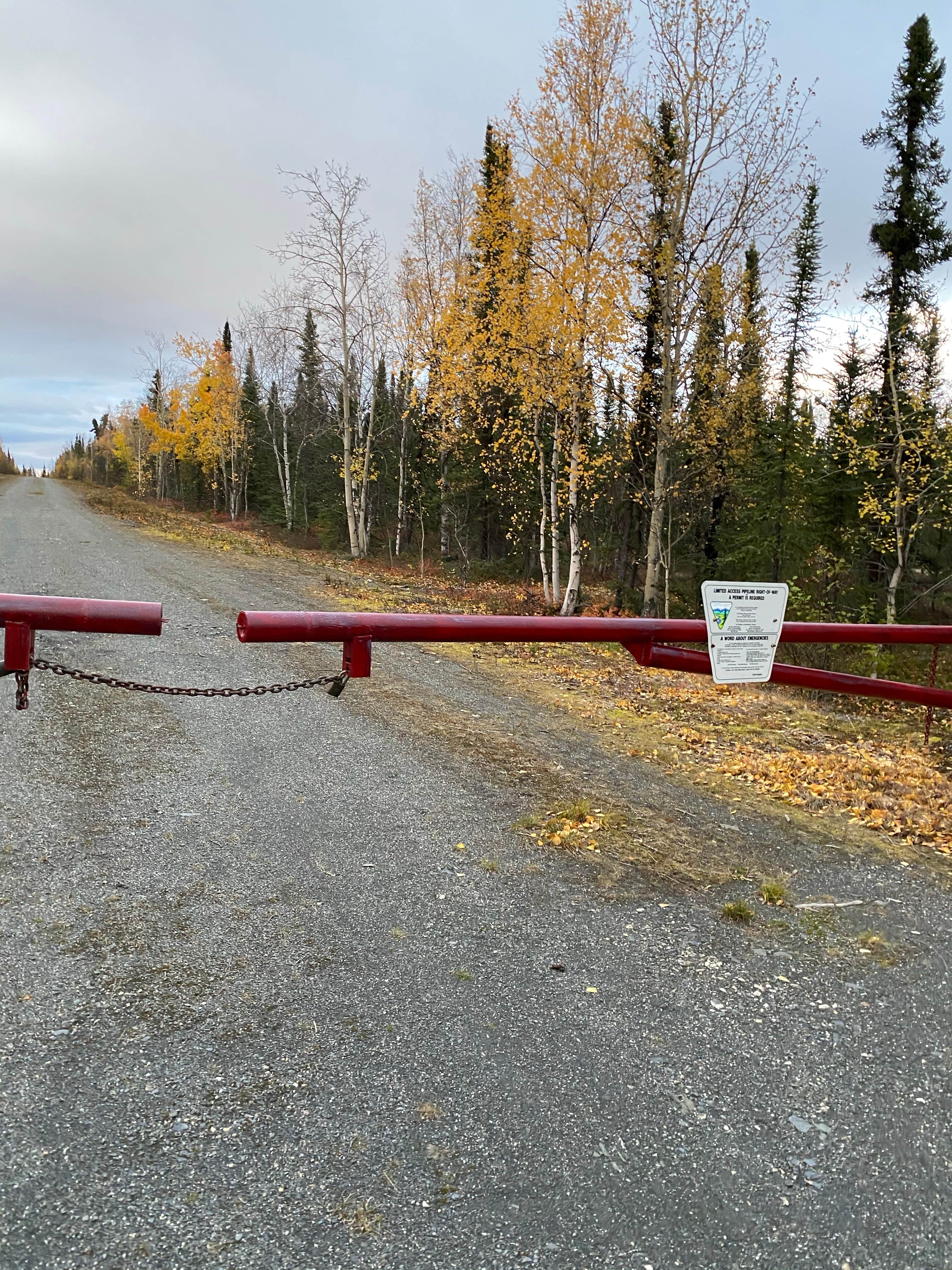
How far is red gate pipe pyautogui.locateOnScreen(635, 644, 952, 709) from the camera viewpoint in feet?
12.7

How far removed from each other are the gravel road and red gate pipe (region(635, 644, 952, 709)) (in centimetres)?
106

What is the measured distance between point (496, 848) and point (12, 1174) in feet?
8.83

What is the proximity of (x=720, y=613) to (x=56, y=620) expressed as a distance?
9.99 feet

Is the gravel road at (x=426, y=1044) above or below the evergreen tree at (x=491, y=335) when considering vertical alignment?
below

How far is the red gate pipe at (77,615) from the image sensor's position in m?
2.69

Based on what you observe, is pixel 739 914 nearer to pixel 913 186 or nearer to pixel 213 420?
pixel 913 186

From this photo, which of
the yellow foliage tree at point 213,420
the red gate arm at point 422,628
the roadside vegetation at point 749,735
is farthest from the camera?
the yellow foliage tree at point 213,420

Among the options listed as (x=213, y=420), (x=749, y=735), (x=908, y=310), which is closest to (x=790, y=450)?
(x=908, y=310)

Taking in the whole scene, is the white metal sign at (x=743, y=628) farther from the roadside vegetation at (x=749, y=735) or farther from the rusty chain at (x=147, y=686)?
the rusty chain at (x=147, y=686)

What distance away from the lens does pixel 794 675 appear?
4.06 meters

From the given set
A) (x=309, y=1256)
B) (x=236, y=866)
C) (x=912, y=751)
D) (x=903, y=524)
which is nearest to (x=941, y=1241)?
(x=309, y=1256)

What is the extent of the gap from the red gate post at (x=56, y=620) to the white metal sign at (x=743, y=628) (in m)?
2.65

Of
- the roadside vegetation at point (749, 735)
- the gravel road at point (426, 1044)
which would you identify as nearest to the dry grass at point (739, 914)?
the gravel road at point (426, 1044)

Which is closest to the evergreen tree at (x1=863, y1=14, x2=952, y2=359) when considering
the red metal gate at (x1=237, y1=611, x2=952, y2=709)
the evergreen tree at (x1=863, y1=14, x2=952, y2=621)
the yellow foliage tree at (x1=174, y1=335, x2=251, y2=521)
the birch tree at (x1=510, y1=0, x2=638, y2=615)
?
the evergreen tree at (x1=863, y1=14, x2=952, y2=621)
